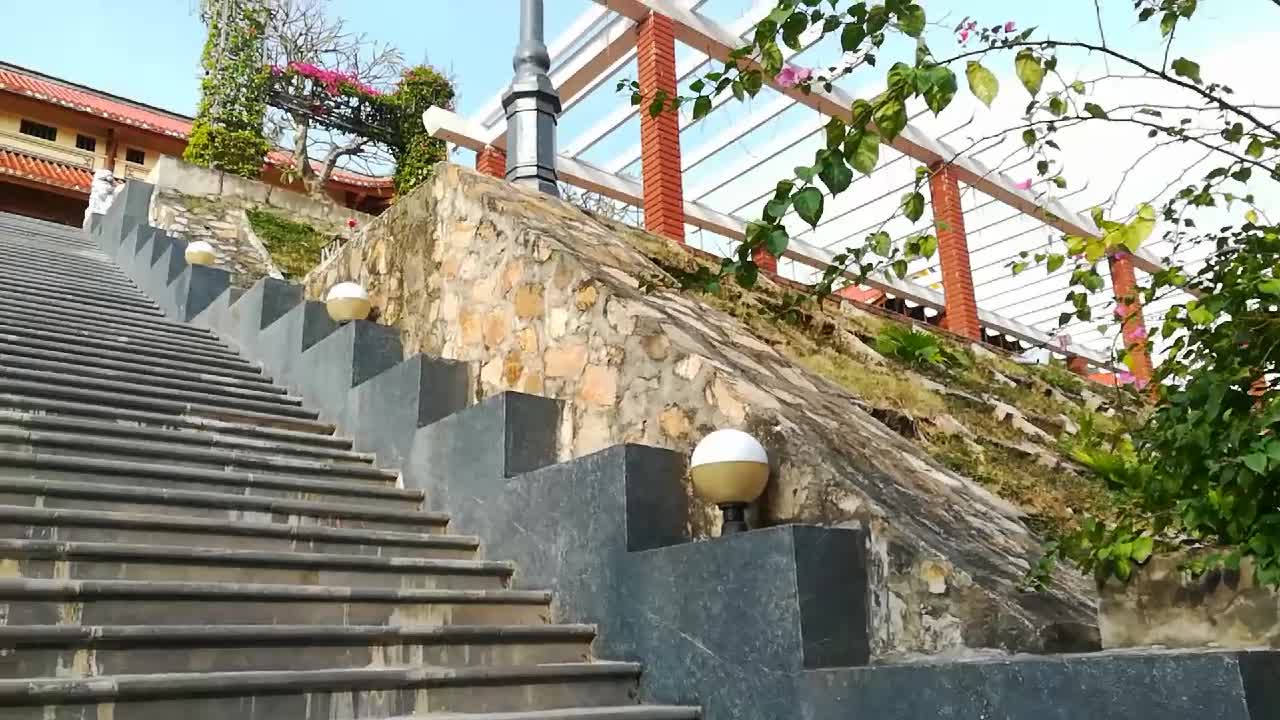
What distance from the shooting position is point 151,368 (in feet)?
17.4

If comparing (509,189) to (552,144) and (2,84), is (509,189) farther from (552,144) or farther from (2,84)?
(2,84)

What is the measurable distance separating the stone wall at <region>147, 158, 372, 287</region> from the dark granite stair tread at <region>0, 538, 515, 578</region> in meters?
7.02

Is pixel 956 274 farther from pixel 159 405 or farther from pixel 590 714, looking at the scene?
pixel 590 714

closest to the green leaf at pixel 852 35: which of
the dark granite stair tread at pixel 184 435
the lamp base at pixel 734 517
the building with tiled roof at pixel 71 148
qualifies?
the lamp base at pixel 734 517

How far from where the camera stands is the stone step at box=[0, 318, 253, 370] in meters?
5.50

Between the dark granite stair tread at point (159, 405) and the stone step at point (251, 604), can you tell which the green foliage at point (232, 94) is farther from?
the stone step at point (251, 604)

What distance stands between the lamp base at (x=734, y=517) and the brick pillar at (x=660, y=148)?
6.63 meters

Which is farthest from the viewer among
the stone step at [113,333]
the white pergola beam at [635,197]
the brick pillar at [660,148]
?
the white pergola beam at [635,197]

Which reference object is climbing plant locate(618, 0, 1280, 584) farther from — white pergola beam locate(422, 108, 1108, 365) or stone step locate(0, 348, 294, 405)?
white pergola beam locate(422, 108, 1108, 365)

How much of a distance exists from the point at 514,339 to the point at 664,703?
1.84 metres

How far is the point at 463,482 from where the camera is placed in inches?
154

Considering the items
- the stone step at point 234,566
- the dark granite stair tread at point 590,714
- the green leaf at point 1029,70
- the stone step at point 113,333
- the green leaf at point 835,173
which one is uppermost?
the stone step at point 113,333

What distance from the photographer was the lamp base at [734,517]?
2896 millimetres

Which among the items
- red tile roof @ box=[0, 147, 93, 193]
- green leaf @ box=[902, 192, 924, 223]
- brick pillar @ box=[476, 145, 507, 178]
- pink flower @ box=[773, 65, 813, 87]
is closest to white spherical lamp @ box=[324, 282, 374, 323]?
pink flower @ box=[773, 65, 813, 87]
